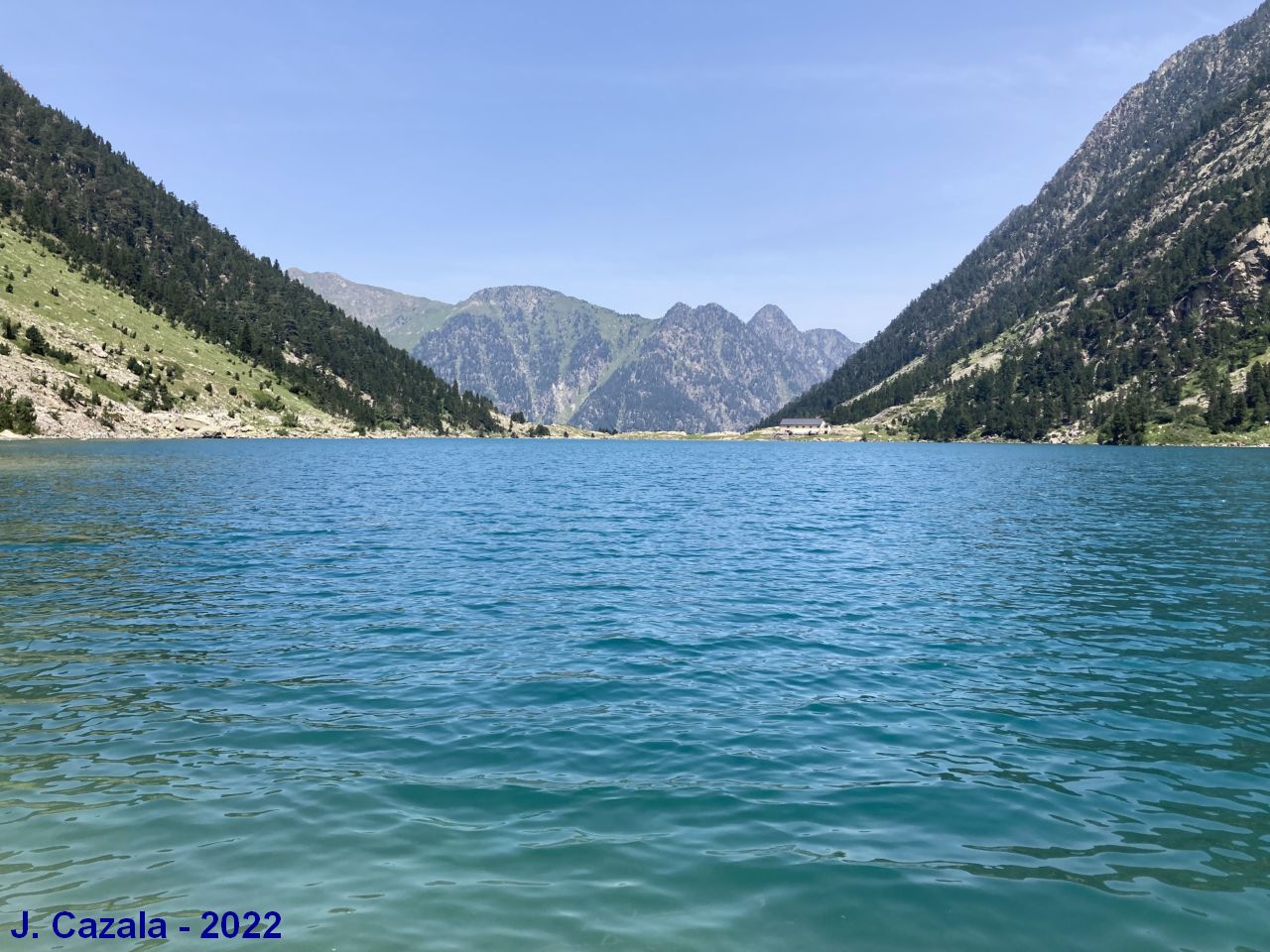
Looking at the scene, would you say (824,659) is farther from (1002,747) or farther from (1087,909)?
(1087,909)

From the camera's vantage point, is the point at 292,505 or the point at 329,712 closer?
the point at 329,712

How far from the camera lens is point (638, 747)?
1588 cm

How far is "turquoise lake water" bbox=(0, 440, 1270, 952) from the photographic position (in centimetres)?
1016

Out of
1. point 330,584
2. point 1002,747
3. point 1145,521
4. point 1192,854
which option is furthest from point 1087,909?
point 1145,521

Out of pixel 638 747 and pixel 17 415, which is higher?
pixel 17 415

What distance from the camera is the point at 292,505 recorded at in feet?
197

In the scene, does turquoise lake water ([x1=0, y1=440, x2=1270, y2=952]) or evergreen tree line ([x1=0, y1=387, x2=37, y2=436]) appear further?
evergreen tree line ([x1=0, y1=387, x2=37, y2=436])

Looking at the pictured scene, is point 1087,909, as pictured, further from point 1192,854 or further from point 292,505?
point 292,505

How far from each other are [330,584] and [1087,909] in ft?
95.0

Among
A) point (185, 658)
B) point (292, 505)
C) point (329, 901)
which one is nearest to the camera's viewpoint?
point (329, 901)

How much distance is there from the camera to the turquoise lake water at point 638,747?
400 inches

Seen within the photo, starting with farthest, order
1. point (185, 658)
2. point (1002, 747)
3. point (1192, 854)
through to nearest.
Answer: point (185, 658)
point (1002, 747)
point (1192, 854)

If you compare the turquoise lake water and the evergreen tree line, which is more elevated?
the evergreen tree line

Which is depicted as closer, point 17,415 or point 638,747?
point 638,747
